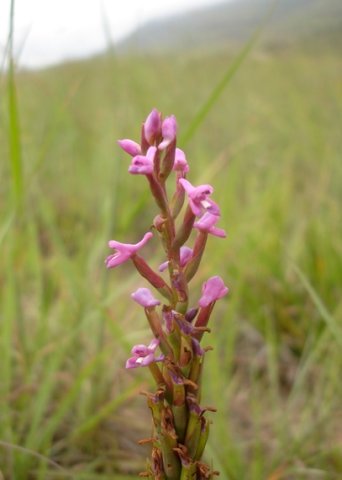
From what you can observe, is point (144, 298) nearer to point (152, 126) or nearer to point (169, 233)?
point (169, 233)

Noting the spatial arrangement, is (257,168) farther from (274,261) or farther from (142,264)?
(142,264)

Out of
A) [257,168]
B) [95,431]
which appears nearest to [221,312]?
[95,431]

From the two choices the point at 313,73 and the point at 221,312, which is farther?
the point at 313,73

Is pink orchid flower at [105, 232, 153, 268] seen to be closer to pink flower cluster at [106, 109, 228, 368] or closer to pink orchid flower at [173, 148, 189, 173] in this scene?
pink flower cluster at [106, 109, 228, 368]

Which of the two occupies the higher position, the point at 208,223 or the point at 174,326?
the point at 208,223

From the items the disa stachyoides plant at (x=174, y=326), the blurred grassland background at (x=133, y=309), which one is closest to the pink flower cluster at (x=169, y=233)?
the disa stachyoides plant at (x=174, y=326)

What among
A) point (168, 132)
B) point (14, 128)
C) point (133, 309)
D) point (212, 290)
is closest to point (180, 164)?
point (168, 132)
